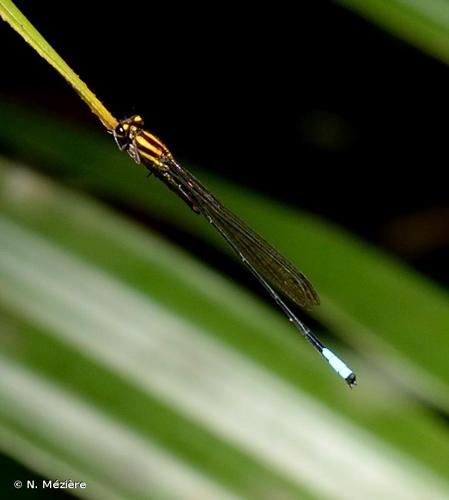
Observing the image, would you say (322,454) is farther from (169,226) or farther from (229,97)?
(229,97)

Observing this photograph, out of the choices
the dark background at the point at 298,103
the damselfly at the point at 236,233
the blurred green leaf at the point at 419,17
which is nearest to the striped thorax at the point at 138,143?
the damselfly at the point at 236,233

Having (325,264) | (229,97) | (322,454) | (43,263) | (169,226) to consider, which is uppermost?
(229,97)

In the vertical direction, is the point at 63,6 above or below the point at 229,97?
below

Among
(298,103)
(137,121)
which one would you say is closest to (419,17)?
(137,121)

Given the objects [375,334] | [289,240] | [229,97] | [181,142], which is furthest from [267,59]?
[375,334]

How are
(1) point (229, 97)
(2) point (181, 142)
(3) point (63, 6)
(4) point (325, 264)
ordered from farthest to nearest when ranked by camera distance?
(1) point (229, 97) < (2) point (181, 142) < (3) point (63, 6) < (4) point (325, 264)

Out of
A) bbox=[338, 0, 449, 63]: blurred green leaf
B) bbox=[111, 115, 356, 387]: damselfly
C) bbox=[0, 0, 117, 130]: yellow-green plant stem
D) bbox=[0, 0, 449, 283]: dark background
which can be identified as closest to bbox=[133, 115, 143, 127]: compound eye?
bbox=[111, 115, 356, 387]: damselfly

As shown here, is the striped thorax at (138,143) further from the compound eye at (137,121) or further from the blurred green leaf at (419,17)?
the blurred green leaf at (419,17)
